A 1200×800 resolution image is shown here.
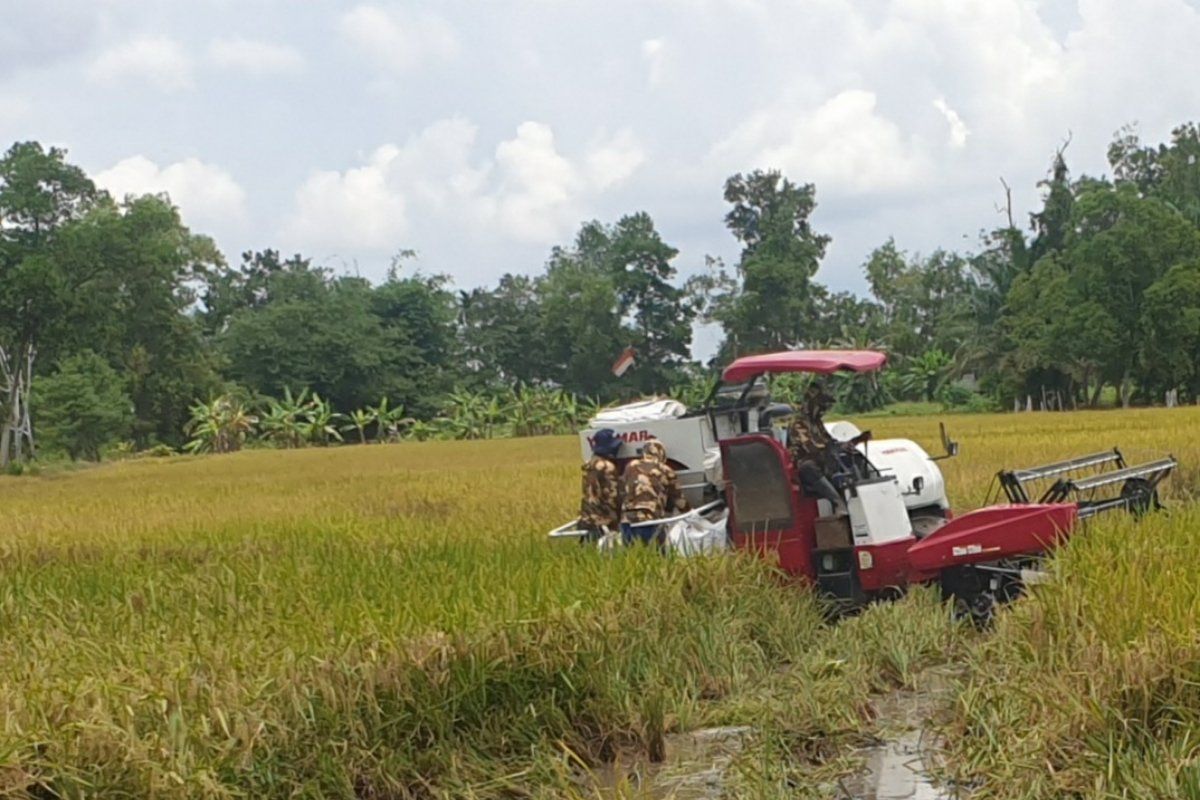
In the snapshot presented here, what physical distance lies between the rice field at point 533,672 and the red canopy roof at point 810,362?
4.52 feet

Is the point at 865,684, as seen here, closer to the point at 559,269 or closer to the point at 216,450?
the point at 216,450

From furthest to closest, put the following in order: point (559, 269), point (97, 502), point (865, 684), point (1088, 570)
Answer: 1. point (559, 269)
2. point (97, 502)
3. point (865, 684)
4. point (1088, 570)

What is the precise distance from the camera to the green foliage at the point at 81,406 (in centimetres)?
4431

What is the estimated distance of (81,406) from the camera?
1741 inches

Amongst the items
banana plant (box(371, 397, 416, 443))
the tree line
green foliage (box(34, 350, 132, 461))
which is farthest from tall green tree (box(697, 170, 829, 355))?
green foliage (box(34, 350, 132, 461))

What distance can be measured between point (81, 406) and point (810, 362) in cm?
4064

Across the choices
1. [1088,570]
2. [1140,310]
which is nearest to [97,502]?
[1088,570]

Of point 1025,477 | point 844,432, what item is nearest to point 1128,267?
point 844,432

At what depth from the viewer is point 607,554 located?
26.3ft

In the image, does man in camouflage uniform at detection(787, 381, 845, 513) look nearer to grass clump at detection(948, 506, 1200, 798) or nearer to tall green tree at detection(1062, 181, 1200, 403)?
grass clump at detection(948, 506, 1200, 798)

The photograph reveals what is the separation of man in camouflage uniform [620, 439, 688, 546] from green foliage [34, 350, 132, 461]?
39351 mm

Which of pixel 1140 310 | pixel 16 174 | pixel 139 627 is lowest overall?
pixel 139 627

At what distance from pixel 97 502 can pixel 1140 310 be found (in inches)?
1426

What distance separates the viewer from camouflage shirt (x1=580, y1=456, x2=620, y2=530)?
30.0 feet
